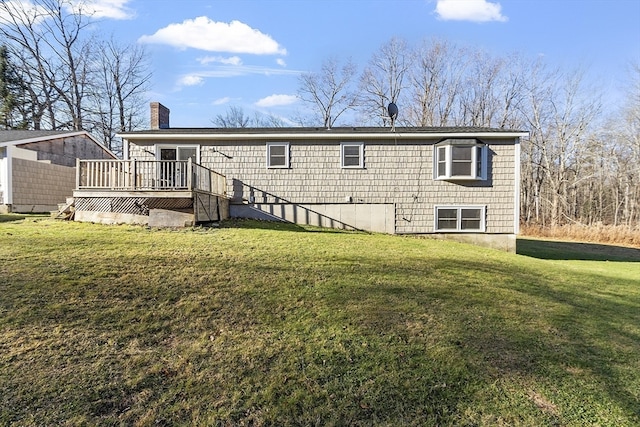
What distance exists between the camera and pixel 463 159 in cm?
1282

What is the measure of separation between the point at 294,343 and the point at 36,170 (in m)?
15.1

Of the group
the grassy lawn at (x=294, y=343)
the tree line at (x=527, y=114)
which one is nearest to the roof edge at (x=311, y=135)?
the grassy lawn at (x=294, y=343)

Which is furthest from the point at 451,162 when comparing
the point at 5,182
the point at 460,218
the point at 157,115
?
the point at 5,182

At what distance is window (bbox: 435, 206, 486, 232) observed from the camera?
1308cm

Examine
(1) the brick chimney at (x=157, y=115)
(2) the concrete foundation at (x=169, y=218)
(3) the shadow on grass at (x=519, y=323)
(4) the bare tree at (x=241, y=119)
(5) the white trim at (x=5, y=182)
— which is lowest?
(3) the shadow on grass at (x=519, y=323)

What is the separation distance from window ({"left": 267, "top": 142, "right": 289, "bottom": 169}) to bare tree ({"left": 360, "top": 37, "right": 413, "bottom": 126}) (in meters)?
21.1

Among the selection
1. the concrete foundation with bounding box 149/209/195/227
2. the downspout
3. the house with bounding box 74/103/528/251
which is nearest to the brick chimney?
the house with bounding box 74/103/528/251

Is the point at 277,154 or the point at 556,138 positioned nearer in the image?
the point at 277,154

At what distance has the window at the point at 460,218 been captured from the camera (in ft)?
42.9

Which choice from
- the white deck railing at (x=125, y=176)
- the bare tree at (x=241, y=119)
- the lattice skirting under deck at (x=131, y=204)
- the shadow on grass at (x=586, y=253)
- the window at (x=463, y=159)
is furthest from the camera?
the bare tree at (x=241, y=119)

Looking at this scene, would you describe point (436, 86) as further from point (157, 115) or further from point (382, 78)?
point (157, 115)

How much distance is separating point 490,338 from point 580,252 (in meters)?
15.2

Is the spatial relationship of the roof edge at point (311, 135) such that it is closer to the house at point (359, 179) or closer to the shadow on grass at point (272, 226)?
the house at point (359, 179)

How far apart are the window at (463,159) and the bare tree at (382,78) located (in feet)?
67.4
